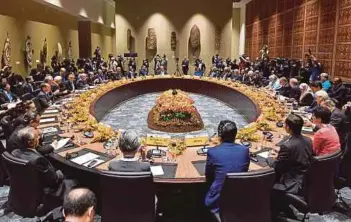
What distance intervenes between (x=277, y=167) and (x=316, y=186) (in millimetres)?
370

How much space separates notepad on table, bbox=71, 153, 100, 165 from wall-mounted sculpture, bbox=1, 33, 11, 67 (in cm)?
678

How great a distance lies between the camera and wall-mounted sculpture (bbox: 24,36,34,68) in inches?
429

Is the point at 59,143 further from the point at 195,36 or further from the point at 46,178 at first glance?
the point at 195,36

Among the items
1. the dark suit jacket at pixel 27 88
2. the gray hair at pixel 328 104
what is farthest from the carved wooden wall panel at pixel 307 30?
the dark suit jacket at pixel 27 88

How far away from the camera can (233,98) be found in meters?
10.3

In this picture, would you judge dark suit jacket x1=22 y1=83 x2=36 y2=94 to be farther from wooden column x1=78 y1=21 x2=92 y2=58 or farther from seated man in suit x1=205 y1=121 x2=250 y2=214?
wooden column x1=78 y1=21 x2=92 y2=58

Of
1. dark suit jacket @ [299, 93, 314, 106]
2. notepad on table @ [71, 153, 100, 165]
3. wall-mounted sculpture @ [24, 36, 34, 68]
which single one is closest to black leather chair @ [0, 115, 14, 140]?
notepad on table @ [71, 153, 100, 165]

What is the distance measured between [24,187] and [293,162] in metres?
2.21

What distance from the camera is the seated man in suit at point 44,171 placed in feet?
9.63

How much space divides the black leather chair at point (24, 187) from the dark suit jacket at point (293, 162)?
78.0 inches

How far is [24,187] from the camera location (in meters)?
2.84

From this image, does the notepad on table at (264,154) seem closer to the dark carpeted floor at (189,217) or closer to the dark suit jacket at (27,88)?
the dark carpeted floor at (189,217)

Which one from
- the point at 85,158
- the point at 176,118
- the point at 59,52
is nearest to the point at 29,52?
the point at 59,52

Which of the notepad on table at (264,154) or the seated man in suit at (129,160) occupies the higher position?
the seated man in suit at (129,160)
